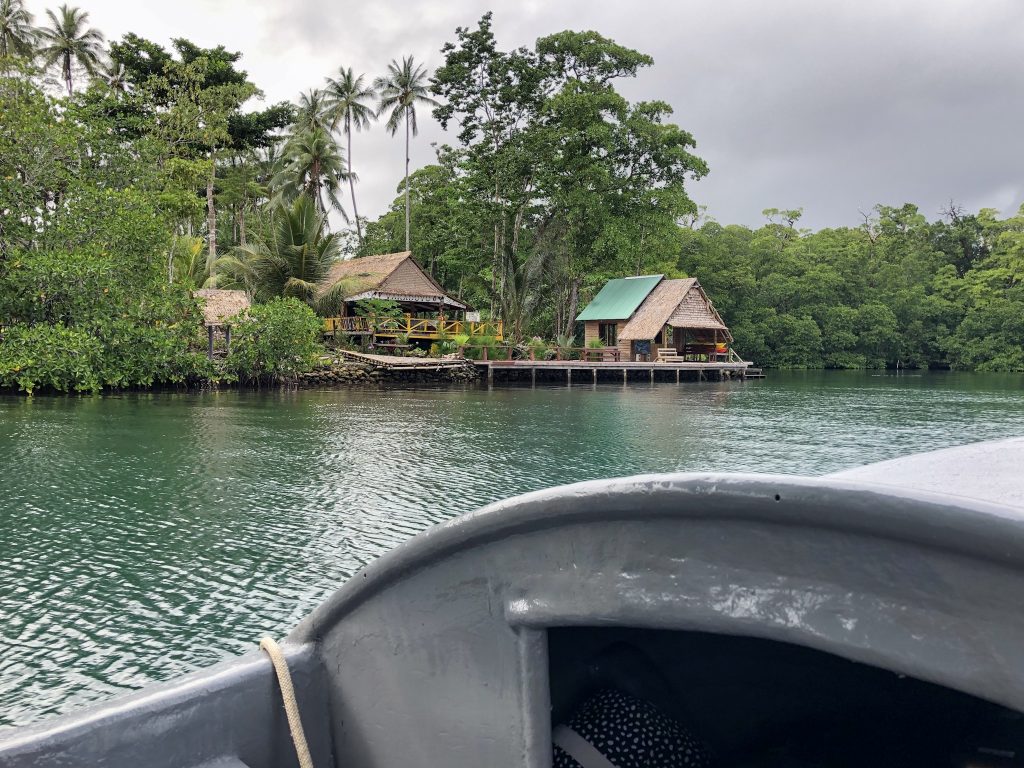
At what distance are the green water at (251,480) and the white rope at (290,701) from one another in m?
2.56

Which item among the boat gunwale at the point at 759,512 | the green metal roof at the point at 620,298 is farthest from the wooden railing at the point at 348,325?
the boat gunwale at the point at 759,512

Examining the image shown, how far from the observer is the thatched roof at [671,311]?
30438 mm

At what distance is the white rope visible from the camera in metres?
1.38

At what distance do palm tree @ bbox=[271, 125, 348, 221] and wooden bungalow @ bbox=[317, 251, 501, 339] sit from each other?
492 cm

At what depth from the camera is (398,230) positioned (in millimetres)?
37594

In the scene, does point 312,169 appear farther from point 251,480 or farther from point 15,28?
point 251,480

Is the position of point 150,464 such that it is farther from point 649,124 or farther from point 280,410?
point 649,124

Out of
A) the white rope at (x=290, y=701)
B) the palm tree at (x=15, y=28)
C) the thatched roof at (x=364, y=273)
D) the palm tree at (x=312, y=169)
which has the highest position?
the palm tree at (x=15, y=28)

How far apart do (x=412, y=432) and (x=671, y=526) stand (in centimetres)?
1161

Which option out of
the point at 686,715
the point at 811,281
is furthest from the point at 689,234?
the point at 686,715

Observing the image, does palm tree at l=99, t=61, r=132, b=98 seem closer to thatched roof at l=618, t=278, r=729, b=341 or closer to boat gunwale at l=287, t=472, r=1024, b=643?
thatched roof at l=618, t=278, r=729, b=341

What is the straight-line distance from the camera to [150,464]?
907cm

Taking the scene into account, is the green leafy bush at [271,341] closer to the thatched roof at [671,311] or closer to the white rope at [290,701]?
the thatched roof at [671,311]

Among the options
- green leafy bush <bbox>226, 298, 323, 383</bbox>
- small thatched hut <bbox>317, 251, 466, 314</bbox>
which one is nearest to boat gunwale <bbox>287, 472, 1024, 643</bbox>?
green leafy bush <bbox>226, 298, 323, 383</bbox>
